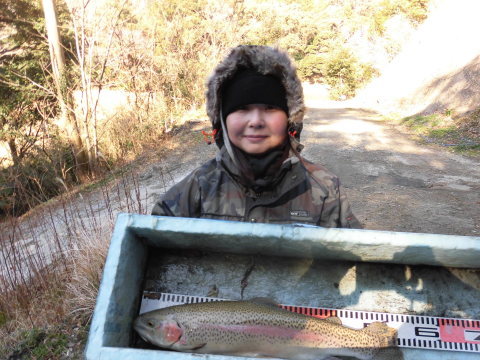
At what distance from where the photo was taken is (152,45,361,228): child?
6.93 ft

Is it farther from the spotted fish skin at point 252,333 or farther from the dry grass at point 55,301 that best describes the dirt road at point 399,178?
the spotted fish skin at point 252,333

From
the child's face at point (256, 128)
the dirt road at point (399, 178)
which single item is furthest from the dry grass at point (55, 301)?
the dirt road at point (399, 178)

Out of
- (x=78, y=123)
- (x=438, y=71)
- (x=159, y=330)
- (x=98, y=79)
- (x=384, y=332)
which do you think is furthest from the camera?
(x=438, y=71)

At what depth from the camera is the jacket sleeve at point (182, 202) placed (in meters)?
2.19

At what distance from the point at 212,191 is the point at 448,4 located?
21.2 metres

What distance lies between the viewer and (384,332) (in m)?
1.56

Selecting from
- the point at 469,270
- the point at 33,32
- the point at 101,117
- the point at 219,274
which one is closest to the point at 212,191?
the point at 219,274

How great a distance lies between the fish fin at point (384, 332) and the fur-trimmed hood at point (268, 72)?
1.04 meters

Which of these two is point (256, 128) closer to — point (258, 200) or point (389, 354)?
point (258, 200)

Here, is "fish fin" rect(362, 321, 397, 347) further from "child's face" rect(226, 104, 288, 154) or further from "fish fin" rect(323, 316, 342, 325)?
"child's face" rect(226, 104, 288, 154)

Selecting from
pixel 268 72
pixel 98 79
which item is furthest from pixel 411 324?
pixel 98 79

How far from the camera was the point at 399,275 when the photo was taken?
5.57ft

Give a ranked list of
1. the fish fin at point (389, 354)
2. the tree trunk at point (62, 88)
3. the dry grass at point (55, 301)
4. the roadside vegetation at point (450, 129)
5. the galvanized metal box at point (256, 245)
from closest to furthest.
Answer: the galvanized metal box at point (256, 245)
the fish fin at point (389, 354)
the dry grass at point (55, 301)
the roadside vegetation at point (450, 129)
the tree trunk at point (62, 88)

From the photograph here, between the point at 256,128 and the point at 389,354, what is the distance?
1.25m
